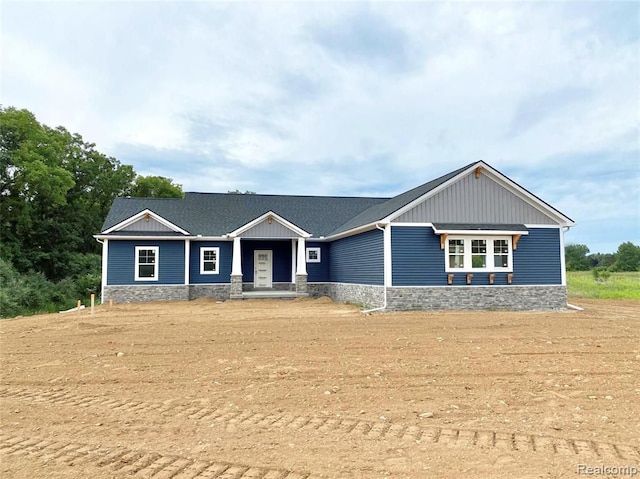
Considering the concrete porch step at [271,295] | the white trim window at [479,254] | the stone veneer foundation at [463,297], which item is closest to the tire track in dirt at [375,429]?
the stone veneer foundation at [463,297]

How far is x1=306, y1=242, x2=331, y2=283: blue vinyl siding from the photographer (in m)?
22.3

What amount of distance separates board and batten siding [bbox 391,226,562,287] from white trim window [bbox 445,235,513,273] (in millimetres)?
199

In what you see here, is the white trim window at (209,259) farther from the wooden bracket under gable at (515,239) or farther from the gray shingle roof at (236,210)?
the wooden bracket under gable at (515,239)

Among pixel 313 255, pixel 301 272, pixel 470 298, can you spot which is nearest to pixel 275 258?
pixel 313 255

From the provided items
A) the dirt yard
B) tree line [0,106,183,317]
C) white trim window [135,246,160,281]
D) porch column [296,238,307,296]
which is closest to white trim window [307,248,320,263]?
porch column [296,238,307,296]

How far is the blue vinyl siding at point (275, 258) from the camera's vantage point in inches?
896

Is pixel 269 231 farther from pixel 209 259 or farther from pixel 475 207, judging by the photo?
pixel 475 207

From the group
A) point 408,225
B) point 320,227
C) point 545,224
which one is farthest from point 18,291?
point 545,224

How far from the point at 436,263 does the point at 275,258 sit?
9.39m

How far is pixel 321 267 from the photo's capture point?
74.0ft

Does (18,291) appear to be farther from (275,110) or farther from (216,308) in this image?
(275,110)

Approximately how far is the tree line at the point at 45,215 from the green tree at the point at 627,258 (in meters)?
67.7

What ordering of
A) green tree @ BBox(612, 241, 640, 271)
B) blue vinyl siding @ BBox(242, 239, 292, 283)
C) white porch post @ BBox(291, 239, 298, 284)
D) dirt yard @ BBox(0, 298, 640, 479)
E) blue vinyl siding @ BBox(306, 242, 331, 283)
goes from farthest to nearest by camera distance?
green tree @ BBox(612, 241, 640, 271)
blue vinyl siding @ BBox(242, 239, 292, 283)
white porch post @ BBox(291, 239, 298, 284)
blue vinyl siding @ BBox(306, 242, 331, 283)
dirt yard @ BBox(0, 298, 640, 479)

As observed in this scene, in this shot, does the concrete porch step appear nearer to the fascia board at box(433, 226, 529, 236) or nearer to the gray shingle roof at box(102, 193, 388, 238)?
the gray shingle roof at box(102, 193, 388, 238)
